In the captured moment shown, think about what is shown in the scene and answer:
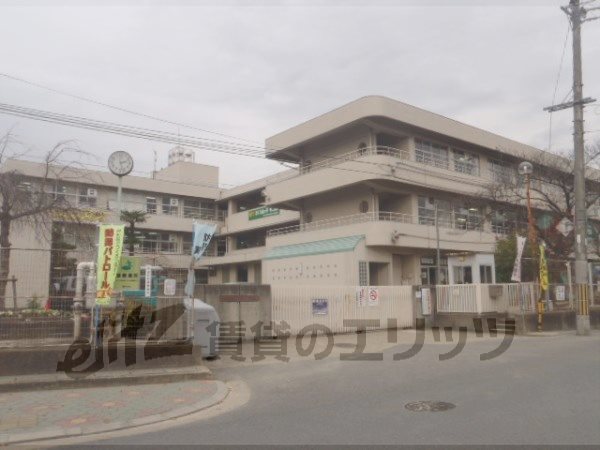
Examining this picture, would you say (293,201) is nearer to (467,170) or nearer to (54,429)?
(467,170)

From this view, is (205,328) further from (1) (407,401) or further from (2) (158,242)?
(2) (158,242)

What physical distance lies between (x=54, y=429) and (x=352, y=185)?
24.6m

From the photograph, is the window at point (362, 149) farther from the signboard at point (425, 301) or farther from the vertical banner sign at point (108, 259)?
the vertical banner sign at point (108, 259)

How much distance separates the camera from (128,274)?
11719mm

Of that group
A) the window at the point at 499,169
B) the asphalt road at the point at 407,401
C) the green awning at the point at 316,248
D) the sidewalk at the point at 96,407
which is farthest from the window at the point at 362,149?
the sidewalk at the point at 96,407

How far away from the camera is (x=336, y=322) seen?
61.4 ft

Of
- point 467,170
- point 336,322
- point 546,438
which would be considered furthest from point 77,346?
point 467,170

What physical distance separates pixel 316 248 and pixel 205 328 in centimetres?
1771

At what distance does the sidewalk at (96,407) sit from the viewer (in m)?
6.95

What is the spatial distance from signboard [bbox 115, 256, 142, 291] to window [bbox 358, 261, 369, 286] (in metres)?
17.4

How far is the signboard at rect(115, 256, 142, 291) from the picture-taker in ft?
38.2

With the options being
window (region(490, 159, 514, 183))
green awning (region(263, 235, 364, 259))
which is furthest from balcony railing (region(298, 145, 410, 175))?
window (region(490, 159, 514, 183))

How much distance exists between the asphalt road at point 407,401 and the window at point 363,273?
47.3 ft

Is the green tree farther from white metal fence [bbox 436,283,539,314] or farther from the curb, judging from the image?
the curb
